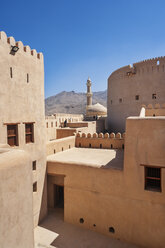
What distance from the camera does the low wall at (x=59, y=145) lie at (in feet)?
31.1

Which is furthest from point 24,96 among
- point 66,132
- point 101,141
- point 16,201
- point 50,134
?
point 50,134

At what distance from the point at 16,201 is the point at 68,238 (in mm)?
5678

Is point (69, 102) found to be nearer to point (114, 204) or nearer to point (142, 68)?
point (142, 68)

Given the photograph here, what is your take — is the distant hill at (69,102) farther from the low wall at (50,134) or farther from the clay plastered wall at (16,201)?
the clay plastered wall at (16,201)

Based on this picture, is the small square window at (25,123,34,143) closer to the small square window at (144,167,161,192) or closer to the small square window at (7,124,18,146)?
the small square window at (7,124,18,146)

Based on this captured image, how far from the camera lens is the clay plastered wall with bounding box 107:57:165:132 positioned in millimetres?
15523

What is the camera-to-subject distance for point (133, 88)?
17.0m

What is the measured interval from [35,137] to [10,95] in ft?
7.47

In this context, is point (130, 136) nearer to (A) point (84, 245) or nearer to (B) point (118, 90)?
(A) point (84, 245)

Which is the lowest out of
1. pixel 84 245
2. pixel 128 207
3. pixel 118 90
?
pixel 84 245

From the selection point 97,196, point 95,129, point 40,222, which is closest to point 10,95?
point 97,196

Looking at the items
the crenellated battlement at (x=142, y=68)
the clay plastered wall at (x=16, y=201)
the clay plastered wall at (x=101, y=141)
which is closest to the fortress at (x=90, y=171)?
the clay plastered wall at (x=101, y=141)

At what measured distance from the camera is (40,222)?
788 centimetres

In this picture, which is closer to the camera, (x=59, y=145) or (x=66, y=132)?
(x=59, y=145)
